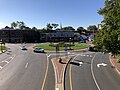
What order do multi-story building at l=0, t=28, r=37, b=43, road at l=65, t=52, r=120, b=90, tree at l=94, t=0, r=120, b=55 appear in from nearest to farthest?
1. road at l=65, t=52, r=120, b=90
2. tree at l=94, t=0, r=120, b=55
3. multi-story building at l=0, t=28, r=37, b=43

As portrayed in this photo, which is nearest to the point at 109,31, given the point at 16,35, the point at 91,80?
the point at 91,80

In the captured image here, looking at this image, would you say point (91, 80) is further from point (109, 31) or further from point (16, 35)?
point (16, 35)

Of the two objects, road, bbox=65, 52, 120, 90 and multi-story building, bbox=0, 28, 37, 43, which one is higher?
multi-story building, bbox=0, 28, 37, 43

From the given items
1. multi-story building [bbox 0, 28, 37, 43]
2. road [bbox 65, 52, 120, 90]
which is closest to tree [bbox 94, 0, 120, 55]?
road [bbox 65, 52, 120, 90]

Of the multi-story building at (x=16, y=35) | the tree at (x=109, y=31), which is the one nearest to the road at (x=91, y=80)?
the tree at (x=109, y=31)

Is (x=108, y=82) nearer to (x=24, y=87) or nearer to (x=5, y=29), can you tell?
(x=24, y=87)

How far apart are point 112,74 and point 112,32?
6718 millimetres

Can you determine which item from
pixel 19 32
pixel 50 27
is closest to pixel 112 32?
pixel 19 32

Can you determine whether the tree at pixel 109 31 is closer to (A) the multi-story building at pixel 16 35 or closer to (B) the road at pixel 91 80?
(B) the road at pixel 91 80

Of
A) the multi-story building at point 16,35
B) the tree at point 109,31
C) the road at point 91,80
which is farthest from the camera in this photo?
the multi-story building at point 16,35

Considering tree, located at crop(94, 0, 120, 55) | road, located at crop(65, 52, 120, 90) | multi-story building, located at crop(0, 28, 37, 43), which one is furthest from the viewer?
multi-story building, located at crop(0, 28, 37, 43)

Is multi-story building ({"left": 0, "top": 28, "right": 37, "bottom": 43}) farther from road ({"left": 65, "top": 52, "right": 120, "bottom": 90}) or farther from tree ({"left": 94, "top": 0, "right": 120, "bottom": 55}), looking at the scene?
tree ({"left": 94, "top": 0, "right": 120, "bottom": 55})

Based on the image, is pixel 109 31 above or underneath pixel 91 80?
above

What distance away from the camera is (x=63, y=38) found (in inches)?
5315
